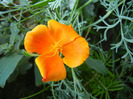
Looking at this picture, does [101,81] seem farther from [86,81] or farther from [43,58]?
[43,58]


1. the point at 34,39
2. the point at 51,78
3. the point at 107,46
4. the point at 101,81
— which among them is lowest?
the point at 101,81

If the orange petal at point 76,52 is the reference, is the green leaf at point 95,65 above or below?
below

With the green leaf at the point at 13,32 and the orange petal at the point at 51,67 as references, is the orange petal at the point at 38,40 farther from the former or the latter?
the green leaf at the point at 13,32

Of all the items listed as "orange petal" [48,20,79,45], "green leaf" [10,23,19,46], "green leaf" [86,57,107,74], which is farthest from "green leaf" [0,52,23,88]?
"green leaf" [86,57,107,74]

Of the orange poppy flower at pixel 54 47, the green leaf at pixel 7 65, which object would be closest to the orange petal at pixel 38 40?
the orange poppy flower at pixel 54 47

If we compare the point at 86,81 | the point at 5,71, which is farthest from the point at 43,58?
the point at 86,81

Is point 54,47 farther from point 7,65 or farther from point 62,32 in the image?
point 7,65
